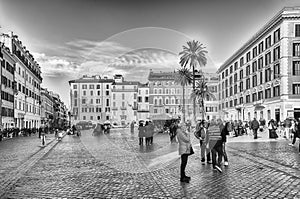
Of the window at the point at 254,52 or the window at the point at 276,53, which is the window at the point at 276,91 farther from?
the window at the point at 254,52

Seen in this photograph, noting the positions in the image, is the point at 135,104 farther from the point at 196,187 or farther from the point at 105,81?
the point at 196,187

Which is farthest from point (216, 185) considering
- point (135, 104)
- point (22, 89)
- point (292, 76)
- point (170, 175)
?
point (22, 89)

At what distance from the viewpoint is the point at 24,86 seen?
2721 inches

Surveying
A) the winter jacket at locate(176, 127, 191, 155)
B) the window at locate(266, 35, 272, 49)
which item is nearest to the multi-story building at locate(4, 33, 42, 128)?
the window at locate(266, 35, 272, 49)

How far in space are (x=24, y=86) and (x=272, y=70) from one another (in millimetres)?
46768

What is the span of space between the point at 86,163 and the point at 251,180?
292 inches

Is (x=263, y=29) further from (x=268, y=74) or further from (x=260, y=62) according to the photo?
(x=268, y=74)

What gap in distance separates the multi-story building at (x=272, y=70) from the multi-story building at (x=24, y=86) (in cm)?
4125

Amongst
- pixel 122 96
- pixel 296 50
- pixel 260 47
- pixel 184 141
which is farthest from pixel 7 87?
pixel 184 141

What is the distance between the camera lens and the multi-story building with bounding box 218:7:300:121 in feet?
187

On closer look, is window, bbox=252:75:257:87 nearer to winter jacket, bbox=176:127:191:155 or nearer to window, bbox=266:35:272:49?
window, bbox=266:35:272:49

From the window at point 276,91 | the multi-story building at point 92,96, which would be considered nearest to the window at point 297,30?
the window at point 276,91

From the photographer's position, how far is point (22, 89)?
67.3 metres

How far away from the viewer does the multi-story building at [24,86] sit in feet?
202
